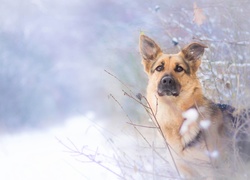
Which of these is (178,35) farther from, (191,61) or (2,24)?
(2,24)

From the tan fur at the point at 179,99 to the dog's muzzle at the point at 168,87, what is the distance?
0.01m

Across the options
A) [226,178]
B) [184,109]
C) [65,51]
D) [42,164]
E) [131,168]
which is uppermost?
[65,51]

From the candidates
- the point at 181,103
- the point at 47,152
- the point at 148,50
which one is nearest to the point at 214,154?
the point at 181,103

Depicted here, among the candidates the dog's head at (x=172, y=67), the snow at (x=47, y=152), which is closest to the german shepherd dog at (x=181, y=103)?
the dog's head at (x=172, y=67)

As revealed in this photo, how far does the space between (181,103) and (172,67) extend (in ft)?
0.31

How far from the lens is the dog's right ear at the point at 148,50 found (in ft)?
4.53

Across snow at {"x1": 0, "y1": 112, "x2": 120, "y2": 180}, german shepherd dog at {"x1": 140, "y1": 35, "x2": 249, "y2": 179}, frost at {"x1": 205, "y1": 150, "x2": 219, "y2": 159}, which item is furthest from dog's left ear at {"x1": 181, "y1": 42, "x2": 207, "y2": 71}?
snow at {"x1": 0, "y1": 112, "x2": 120, "y2": 180}

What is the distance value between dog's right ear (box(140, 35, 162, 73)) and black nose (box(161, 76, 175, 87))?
72 millimetres

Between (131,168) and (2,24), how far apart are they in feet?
2.46

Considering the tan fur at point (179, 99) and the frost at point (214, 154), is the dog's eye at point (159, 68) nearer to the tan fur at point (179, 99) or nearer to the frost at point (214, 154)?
the tan fur at point (179, 99)

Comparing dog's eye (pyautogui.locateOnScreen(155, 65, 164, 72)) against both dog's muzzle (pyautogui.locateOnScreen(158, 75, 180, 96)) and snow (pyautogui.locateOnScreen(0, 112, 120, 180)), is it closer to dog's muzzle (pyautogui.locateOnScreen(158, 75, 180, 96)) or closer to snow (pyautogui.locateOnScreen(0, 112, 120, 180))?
dog's muzzle (pyautogui.locateOnScreen(158, 75, 180, 96))

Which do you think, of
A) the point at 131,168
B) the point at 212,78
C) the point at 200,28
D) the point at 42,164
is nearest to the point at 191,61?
the point at 212,78

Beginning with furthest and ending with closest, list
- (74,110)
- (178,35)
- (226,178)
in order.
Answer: (74,110), (178,35), (226,178)

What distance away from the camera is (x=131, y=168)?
1.25m
